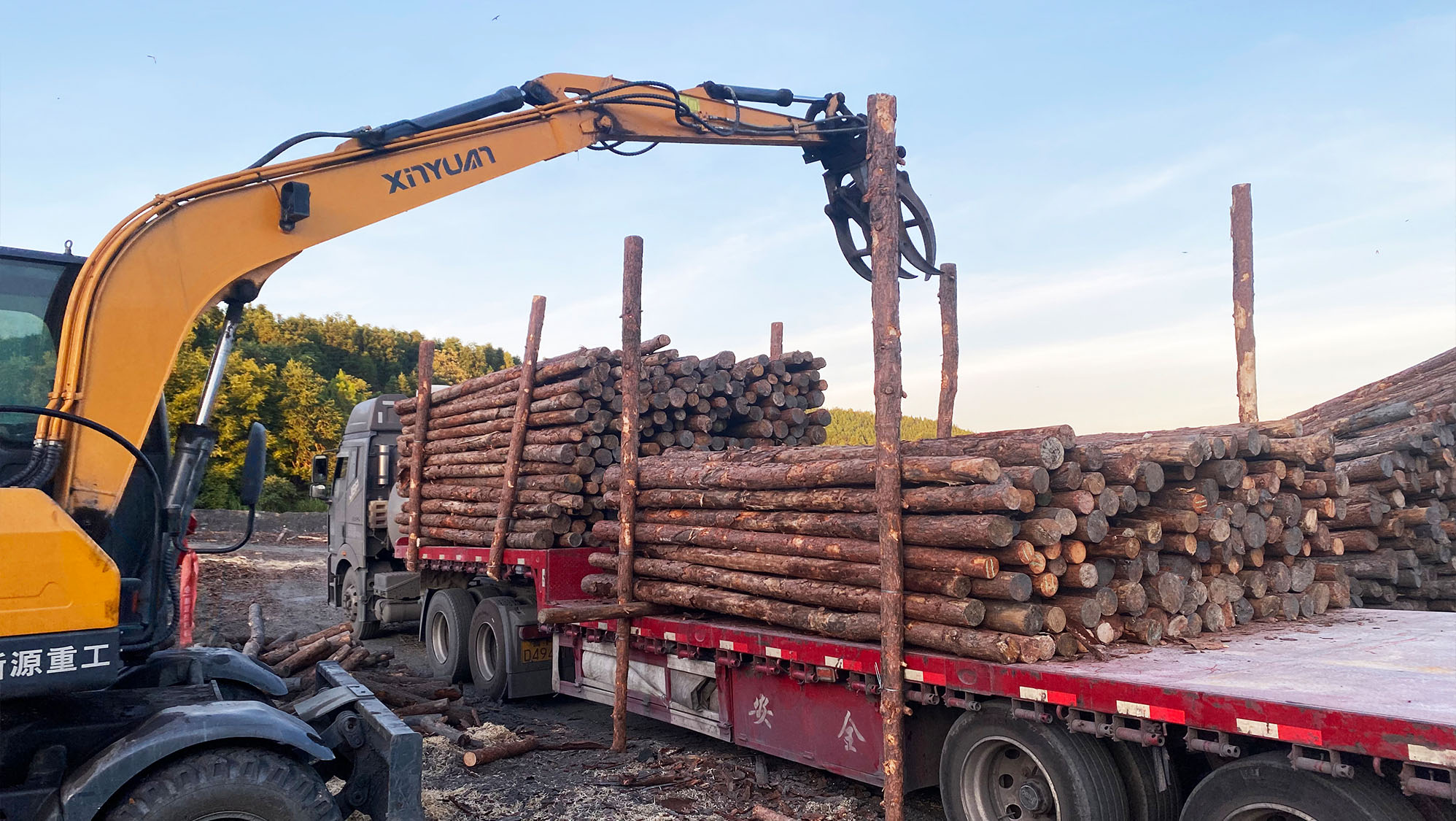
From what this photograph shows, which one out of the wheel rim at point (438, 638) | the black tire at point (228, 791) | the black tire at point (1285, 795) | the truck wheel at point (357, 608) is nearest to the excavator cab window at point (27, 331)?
the black tire at point (228, 791)

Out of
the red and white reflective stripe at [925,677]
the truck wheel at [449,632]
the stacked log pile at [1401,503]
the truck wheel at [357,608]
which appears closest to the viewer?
the red and white reflective stripe at [925,677]

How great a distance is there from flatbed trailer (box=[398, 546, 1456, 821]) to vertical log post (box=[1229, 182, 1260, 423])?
3888 millimetres

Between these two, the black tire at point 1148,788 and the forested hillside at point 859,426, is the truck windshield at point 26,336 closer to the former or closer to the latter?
the black tire at point 1148,788

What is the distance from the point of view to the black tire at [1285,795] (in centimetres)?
397

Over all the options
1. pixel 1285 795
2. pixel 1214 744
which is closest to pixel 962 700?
pixel 1214 744

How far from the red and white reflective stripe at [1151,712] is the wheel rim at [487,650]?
774 cm

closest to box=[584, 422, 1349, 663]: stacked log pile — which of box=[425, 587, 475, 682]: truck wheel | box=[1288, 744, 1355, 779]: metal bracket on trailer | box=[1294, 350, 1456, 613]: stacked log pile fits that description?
box=[1288, 744, 1355, 779]: metal bracket on trailer

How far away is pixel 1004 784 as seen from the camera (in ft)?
18.5

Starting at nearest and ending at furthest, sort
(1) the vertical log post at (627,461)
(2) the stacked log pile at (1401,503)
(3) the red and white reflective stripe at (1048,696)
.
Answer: (3) the red and white reflective stripe at (1048,696) < (1) the vertical log post at (627,461) < (2) the stacked log pile at (1401,503)

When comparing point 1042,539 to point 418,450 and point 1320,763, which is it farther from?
point 418,450

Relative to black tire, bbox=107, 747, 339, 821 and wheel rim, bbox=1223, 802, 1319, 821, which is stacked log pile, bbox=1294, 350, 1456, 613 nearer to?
wheel rim, bbox=1223, 802, 1319, 821

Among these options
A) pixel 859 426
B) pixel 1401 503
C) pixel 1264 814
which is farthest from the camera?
pixel 859 426

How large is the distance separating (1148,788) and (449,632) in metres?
8.74

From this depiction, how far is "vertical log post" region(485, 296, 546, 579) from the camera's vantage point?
419 inches
